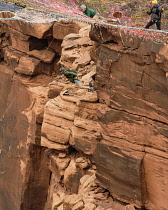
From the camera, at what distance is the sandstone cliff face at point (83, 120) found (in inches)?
567

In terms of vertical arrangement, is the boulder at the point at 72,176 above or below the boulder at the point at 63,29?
below

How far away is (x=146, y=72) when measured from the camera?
1415 cm

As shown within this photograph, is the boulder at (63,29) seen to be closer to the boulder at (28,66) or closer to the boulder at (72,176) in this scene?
the boulder at (28,66)

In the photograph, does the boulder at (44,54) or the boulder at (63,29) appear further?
the boulder at (44,54)

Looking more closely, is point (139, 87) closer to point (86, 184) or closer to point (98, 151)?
point (98, 151)

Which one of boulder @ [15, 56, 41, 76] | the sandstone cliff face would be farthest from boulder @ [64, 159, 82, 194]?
boulder @ [15, 56, 41, 76]

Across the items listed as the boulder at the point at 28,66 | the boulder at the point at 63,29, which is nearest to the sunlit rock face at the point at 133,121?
the boulder at the point at 63,29

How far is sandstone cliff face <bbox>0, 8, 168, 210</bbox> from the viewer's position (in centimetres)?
1440

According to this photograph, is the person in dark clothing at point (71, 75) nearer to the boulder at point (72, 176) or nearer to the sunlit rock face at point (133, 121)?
the sunlit rock face at point (133, 121)

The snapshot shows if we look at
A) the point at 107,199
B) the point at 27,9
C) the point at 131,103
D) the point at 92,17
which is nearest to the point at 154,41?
the point at 131,103

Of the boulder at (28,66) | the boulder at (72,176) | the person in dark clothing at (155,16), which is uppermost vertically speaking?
the person in dark clothing at (155,16)

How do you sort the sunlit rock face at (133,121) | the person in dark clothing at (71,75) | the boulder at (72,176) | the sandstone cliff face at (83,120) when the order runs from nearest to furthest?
the sunlit rock face at (133,121), the sandstone cliff face at (83,120), the boulder at (72,176), the person in dark clothing at (71,75)

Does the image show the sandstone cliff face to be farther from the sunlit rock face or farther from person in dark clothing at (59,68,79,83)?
person in dark clothing at (59,68,79,83)

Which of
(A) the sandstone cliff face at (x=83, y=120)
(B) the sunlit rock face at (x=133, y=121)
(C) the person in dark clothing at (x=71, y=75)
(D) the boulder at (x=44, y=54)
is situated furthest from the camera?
(D) the boulder at (x=44, y=54)
